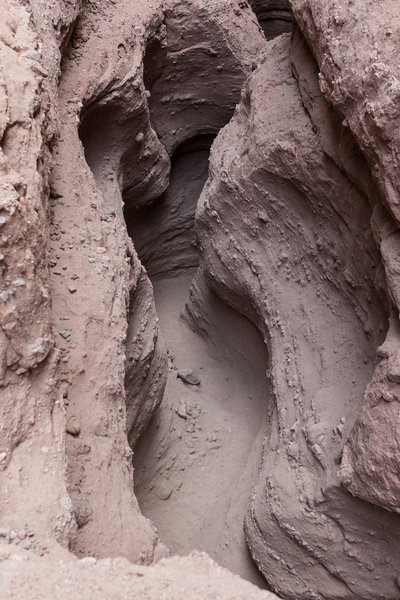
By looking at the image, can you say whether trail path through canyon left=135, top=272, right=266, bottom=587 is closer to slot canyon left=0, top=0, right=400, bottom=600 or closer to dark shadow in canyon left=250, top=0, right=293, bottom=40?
slot canyon left=0, top=0, right=400, bottom=600

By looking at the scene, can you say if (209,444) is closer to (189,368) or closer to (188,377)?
(188,377)

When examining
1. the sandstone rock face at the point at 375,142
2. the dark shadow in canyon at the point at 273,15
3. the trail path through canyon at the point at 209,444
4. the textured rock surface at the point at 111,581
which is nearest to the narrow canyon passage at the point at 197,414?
the trail path through canyon at the point at 209,444

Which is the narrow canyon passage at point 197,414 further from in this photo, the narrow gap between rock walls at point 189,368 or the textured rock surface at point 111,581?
the textured rock surface at point 111,581

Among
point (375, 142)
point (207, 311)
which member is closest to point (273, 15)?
point (207, 311)

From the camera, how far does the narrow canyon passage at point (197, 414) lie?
10.9 ft

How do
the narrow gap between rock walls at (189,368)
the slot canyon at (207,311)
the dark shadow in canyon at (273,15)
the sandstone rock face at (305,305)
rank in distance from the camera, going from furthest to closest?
the dark shadow in canyon at (273,15), the narrow gap between rock walls at (189,368), the sandstone rock face at (305,305), the slot canyon at (207,311)

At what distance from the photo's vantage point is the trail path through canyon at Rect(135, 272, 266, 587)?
10.8ft

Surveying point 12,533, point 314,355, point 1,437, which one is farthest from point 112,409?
point 314,355

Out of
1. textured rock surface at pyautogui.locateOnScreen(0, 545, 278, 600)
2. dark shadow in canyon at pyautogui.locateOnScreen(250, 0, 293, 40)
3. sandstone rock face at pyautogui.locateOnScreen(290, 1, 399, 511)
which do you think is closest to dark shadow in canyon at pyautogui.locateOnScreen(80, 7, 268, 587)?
sandstone rock face at pyautogui.locateOnScreen(290, 1, 399, 511)

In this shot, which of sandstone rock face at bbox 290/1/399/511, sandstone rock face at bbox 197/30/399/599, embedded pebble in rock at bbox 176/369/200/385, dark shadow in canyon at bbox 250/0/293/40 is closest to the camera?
sandstone rock face at bbox 290/1/399/511

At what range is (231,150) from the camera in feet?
10.6

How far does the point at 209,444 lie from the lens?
385 cm

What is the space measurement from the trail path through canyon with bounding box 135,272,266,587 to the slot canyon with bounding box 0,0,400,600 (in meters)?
0.02

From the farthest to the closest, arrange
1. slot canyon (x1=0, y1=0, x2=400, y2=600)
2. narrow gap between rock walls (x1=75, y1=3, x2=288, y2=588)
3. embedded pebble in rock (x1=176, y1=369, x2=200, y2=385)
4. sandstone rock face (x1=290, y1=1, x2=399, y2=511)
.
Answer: embedded pebble in rock (x1=176, y1=369, x2=200, y2=385)
narrow gap between rock walls (x1=75, y1=3, x2=288, y2=588)
sandstone rock face (x1=290, y1=1, x2=399, y2=511)
slot canyon (x1=0, y1=0, x2=400, y2=600)
